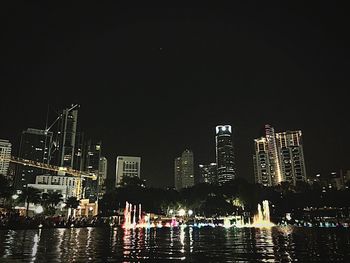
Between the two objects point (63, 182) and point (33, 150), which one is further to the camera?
point (33, 150)

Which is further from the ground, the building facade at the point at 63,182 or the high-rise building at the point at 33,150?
the high-rise building at the point at 33,150

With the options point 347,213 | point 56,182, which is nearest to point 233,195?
point 347,213

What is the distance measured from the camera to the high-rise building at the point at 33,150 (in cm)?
17850

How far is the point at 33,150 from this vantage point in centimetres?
18850

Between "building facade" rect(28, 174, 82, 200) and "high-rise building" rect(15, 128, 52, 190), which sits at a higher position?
"high-rise building" rect(15, 128, 52, 190)

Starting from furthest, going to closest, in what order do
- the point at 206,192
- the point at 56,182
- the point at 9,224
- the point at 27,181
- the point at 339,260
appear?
the point at 27,181, the point at 56,182, the point at 206,192, the point at 9,224, the point at 339,260

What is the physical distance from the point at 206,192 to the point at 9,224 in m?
73.6

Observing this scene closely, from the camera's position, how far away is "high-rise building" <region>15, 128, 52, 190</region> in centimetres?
17850

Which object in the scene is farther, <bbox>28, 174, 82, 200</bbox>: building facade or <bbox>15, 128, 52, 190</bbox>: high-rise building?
<bbox>15, 128, 52, 190</bbox>: high-rise building

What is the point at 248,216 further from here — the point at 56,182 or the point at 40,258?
the point at 40,258

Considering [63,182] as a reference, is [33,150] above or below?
above

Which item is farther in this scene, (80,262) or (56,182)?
(56,182)

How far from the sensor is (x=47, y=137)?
196 metres

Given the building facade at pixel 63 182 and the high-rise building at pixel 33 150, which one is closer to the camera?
the building facade at pixel 63 182
